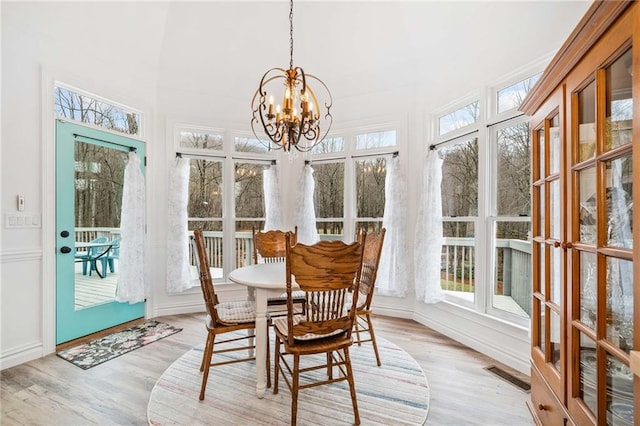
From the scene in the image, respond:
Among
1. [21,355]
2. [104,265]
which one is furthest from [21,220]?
[21,355]

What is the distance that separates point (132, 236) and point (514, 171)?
13.2 ft

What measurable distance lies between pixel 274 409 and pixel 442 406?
3.68 ft

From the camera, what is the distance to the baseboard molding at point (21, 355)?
253cm

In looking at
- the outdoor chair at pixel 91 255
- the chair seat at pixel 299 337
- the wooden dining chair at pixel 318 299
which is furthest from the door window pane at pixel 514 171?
the outdoor chair at pixel 91 255

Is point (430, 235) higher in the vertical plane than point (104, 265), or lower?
higher

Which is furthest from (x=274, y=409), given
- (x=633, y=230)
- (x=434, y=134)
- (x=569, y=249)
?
(x=434, y=134)

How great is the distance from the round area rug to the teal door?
4.33ft

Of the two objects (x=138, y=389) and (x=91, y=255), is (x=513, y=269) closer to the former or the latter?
(x=138, y=389)

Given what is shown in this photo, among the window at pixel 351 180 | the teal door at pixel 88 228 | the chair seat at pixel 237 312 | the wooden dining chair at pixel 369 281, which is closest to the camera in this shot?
the chair seat at pixel 237 312

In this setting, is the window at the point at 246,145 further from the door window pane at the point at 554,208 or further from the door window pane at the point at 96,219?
the door window pane at the point at 554,208

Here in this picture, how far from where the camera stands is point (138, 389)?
226 cm

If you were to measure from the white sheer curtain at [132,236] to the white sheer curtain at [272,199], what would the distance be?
1.56m

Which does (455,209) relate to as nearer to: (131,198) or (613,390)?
(613,390)

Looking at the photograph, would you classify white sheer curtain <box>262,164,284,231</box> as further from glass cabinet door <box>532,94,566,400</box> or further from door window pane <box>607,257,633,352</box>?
door window pane <box>607,257,633,352</box>
